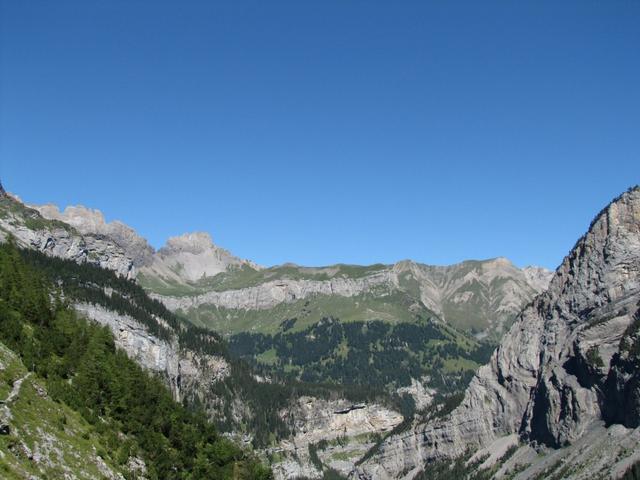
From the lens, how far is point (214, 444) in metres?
96.4

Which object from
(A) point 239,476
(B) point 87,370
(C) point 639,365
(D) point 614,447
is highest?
(C) point 639,365

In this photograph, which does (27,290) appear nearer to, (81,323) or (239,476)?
(81,323)

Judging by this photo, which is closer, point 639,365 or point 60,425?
point 60,425

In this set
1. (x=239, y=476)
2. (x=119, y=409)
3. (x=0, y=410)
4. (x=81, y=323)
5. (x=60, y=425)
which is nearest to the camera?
(x=0, y=410)

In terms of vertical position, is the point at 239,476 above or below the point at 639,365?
below

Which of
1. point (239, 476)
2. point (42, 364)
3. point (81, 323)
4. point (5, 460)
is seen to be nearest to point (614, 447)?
point (239, 476)

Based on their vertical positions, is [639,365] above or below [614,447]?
above

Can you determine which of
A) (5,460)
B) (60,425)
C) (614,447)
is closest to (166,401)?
(60,425)

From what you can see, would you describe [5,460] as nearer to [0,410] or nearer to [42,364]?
[0,410]

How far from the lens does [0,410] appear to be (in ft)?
193

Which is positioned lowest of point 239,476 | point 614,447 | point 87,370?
point 239,476

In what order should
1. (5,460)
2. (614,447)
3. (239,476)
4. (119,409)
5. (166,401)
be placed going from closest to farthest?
(5,460) < (119,409) < (239,476) < (166,401) < (614,447)

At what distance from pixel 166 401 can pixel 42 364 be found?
25921 millimetres

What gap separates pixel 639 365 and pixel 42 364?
163 meters
